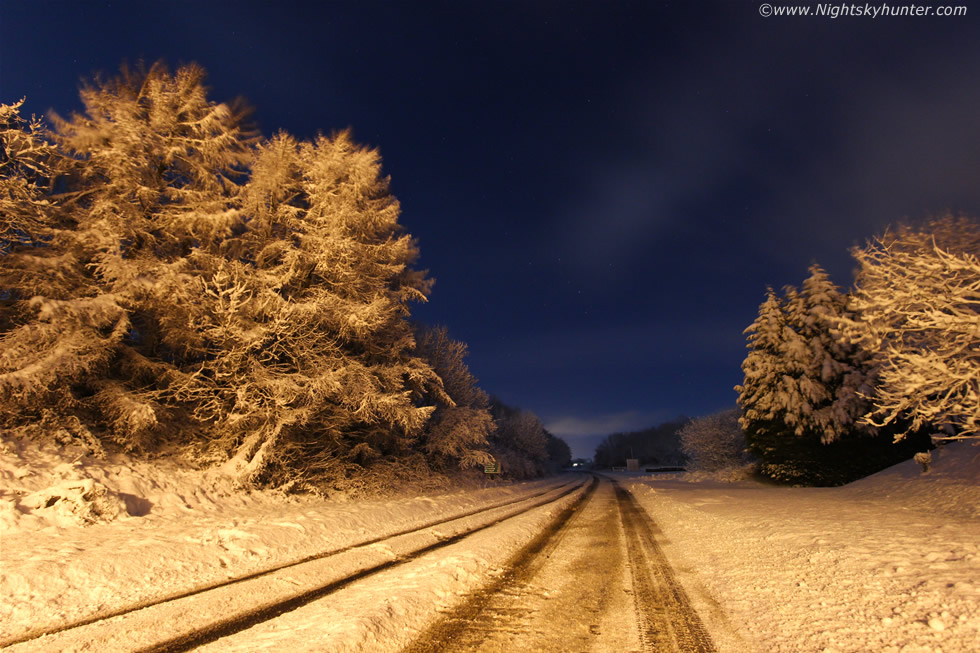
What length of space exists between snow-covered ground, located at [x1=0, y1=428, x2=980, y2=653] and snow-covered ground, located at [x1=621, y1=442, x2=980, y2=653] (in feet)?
0.08

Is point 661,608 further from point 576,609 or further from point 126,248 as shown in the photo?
point 126,248

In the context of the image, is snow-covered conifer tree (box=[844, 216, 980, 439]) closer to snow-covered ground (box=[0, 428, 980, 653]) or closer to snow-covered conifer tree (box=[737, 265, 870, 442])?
snow-covered ground (box=[0, 428, 980, 653])

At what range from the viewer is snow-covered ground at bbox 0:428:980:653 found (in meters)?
4.25

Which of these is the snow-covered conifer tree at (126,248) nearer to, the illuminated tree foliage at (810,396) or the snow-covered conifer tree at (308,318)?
the snow-covered conifer tree at (308,318)

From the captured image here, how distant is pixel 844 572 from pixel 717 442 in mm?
43592

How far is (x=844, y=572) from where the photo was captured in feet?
18.6

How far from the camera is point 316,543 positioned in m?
8.30

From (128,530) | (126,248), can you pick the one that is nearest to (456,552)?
(128,530)

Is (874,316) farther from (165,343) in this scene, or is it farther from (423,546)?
(165,343)

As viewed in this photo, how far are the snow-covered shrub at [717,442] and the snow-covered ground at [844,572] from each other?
3288 cm

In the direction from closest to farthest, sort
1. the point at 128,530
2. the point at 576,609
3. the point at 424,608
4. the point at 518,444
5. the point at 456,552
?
1. the point at 424,608
2. the point at 576,609
3. the point at 456,552
4. the point at 128,530
5. the point at 518,444

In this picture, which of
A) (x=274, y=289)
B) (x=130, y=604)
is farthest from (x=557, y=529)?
(x=274, y=289)

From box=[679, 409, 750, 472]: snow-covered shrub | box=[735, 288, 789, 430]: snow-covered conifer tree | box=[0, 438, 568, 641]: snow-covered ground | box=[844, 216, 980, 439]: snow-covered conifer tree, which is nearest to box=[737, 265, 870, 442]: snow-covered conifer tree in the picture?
box=[735, 288, 789, 430]: snow-covered conifer tree

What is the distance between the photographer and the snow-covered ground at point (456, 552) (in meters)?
4.25
